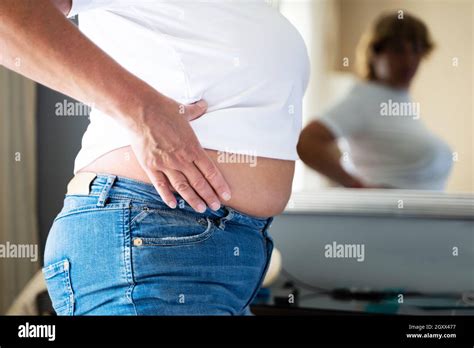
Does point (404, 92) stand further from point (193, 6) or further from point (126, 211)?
point (126, 211)

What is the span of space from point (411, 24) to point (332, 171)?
1.61ft

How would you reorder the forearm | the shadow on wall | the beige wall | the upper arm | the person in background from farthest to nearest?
the upper arm
the person in background
the beige wall
the shadow on wall
the forearm

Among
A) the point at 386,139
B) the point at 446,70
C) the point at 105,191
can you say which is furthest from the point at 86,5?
the point at 386,139

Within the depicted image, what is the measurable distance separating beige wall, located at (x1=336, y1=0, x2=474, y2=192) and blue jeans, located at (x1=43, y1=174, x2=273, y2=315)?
802 mm

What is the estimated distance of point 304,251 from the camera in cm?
138

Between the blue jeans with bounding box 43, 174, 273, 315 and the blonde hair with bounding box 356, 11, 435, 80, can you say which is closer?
the blue jeans with bounding box 43, 174, 273, 315

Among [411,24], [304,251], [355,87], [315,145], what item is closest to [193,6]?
[304,251]

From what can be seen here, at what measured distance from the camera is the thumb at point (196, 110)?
26.8 inches

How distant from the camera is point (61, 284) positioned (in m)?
0.69

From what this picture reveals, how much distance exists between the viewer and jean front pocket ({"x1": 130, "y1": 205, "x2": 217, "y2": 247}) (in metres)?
0.65

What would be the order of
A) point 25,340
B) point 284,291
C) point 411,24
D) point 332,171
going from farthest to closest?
point 332,171, point 411,24, point 284,291, point 25,340

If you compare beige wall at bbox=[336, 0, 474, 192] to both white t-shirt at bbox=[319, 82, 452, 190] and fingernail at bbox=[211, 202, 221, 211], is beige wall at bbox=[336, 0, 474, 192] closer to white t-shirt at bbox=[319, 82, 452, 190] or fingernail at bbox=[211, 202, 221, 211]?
white t-shirt at bbox=[319, 82, 452, 190]

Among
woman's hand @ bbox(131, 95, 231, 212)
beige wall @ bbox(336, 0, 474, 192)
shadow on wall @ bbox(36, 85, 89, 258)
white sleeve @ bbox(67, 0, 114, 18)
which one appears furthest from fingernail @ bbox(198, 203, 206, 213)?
beige wall @ bbox(336, 0, 474, 192)

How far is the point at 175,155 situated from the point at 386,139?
1.28 meters
